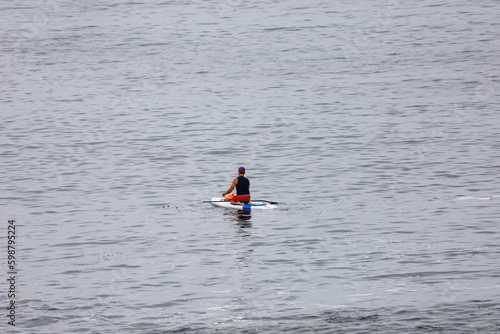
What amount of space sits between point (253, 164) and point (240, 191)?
565 inches

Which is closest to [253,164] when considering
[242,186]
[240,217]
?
[242,186]

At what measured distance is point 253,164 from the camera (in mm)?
52250

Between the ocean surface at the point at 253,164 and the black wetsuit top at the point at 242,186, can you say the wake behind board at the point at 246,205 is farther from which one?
the black wetsuit top at the point at 242,186

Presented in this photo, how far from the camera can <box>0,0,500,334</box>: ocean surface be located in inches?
987

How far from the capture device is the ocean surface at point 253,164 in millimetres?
25078

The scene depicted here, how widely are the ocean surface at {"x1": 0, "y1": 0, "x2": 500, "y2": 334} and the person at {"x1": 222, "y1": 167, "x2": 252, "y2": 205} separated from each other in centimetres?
98

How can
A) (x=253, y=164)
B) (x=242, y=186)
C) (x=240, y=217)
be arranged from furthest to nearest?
(x=253, y=164) < (x=242, y=186) < (x=240, y=217)

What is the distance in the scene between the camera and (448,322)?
21703 mm

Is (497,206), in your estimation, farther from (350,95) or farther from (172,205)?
(350,95)

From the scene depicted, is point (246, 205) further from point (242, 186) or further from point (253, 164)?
point (253, 164)

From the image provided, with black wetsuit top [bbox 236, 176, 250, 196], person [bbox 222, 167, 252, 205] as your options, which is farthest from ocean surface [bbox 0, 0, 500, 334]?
black wetsuit top [bbox 236, 176, 250, 196]

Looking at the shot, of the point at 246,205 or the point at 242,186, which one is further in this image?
the point at 246,205

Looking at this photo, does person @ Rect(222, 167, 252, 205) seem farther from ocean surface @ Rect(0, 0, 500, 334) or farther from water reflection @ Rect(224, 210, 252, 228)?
ocean surface @ Rect(0, 0, 500, 334)

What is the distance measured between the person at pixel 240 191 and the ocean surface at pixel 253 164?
980 millimetres
